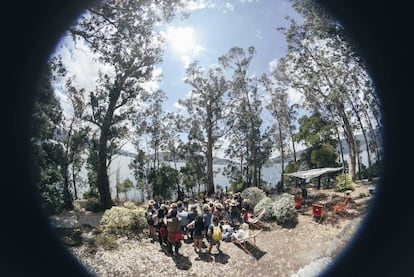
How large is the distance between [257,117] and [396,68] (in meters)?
18.1

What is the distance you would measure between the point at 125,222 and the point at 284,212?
6751 millimetres

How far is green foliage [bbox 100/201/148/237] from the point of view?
1017 centimetres

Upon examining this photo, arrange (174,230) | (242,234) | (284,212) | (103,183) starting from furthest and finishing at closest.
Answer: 1. (103,183)
2. (284,212)
3. (242,234)
4. (174,230)

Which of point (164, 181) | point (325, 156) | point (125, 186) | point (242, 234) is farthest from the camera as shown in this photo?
point (125, 186)

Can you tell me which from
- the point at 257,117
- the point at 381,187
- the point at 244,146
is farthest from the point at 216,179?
the point at 381,187

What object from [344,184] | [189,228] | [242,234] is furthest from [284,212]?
[344,184]

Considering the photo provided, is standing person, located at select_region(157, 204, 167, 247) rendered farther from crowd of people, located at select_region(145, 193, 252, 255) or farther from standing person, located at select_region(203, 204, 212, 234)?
standing person, located at select_region(203, 204, 212, 234)

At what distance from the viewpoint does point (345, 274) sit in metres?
7.04

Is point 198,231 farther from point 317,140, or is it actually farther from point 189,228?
point 317,140

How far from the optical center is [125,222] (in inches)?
410

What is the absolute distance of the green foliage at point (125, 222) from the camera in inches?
400

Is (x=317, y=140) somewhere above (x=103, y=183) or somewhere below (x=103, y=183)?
above

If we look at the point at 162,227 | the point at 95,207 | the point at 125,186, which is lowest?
the point at 95,207

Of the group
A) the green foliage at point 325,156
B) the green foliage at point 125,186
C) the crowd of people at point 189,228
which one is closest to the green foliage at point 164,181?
the green foliage at point 125,186
